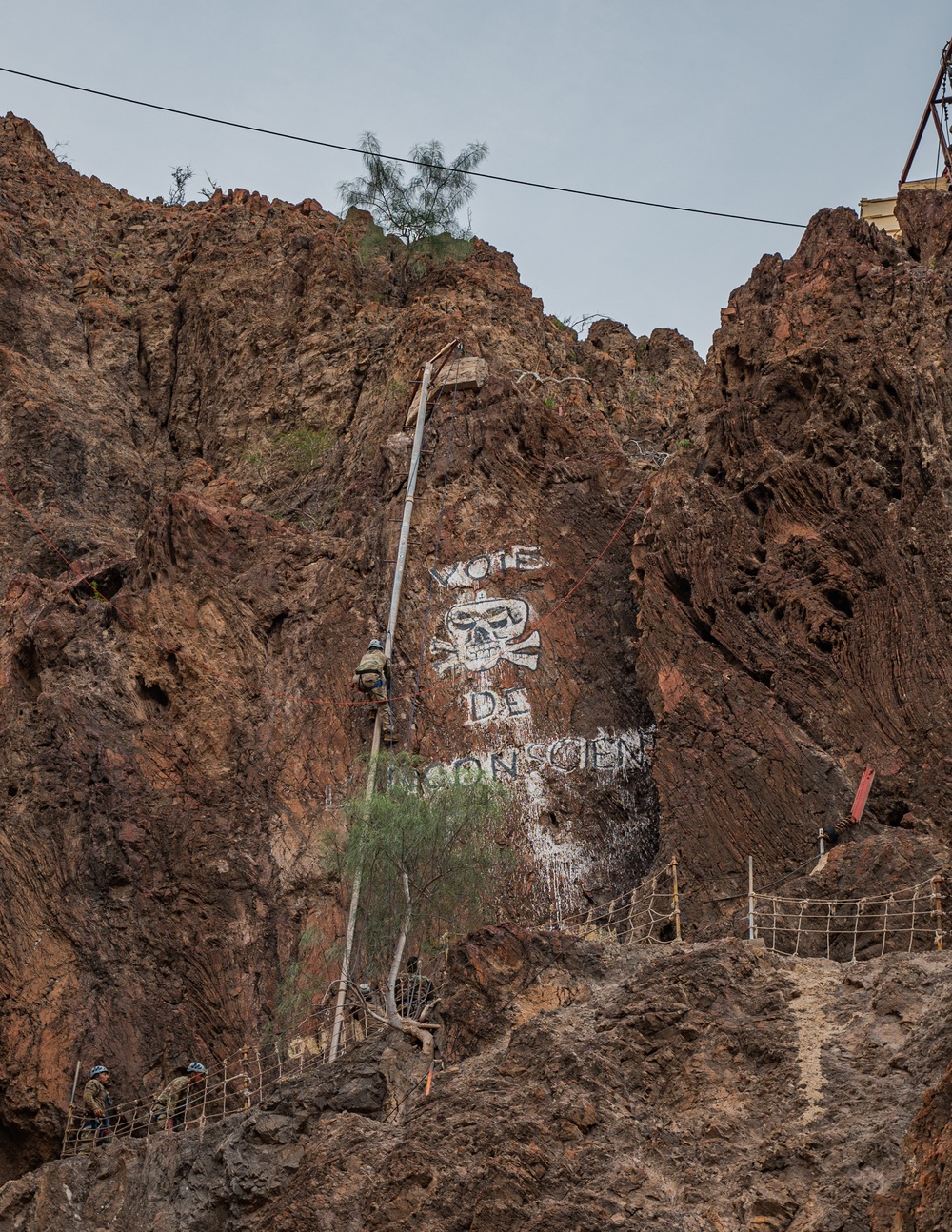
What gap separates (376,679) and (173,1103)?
21.2 feet

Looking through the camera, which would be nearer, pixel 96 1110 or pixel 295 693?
pixel 96 1110

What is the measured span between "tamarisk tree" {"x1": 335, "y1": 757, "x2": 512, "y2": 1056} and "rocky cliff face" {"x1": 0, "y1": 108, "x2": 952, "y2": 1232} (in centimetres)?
155

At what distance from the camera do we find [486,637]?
23156 mm

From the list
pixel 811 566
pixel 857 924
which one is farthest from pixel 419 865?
pixel 811 566

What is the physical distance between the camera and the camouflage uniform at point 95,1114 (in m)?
19.1

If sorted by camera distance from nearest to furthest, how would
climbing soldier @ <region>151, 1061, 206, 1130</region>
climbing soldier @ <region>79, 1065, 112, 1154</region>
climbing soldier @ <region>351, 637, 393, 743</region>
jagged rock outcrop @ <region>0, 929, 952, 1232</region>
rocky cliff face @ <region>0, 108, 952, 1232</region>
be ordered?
1. jagged rock outcrop @ <region>0, 929, 952, 1232</region>
2. rocky cliff face @ <region>0, 108, 952, 1232</region>
3. climbing soldier @ <region>151, 1061, 206, 1130</region>
4. climbing soldier @ <region>79, 1065, 112, 1154</region>
5. climbing soldier @ <region>351, 637, 393, 743</region>

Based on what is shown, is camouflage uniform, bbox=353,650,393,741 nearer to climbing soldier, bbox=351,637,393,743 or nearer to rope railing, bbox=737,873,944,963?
climbing soldier, bbox=351,637,393,743

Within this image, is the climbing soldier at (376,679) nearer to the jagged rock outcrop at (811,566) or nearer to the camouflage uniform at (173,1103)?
the jagged rock outcrop at (811,566)

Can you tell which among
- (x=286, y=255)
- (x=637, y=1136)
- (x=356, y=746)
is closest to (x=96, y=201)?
(x=286, y=255)

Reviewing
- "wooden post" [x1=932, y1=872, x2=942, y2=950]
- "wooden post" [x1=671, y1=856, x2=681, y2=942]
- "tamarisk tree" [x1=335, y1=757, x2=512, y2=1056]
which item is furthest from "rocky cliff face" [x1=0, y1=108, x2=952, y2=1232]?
"tamarisk tree" [x1=335, y1=757, x2=512, y2=1056]

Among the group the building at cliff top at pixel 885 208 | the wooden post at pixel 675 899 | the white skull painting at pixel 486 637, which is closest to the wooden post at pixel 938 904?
the wooden post at pixel 675 899

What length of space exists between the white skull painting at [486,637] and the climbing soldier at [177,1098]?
6.80m

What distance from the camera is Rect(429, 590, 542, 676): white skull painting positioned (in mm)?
22875

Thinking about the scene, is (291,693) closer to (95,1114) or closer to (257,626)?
(257,626)
